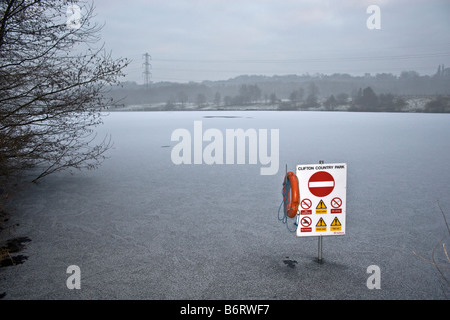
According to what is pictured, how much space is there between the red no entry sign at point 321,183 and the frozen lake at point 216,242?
103cm

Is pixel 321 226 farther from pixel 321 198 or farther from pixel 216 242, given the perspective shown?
pixel 216 242

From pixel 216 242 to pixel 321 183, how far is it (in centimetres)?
201

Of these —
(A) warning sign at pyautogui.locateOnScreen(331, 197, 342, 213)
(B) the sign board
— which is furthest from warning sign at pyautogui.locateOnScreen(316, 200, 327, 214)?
(A) warning sign at pyautogui.locateOnScreen(331, 197, 342, 213)

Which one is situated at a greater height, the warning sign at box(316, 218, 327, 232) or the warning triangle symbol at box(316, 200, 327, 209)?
the warning triangle symbol at box(316, 200, 327, 209)

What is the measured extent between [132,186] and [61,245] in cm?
429

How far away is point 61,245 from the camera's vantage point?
5281mm

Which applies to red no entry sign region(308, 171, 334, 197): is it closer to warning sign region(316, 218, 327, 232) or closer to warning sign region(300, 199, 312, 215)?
warning sign region(300, 199, 312, 215)

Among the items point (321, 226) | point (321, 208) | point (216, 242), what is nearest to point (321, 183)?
point (321, 208)

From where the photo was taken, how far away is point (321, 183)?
14.3 ft

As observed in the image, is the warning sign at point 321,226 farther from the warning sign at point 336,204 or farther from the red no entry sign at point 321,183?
the red no entry sign at point 321,183

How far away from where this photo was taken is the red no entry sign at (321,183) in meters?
4.35

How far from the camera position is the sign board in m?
4.34
